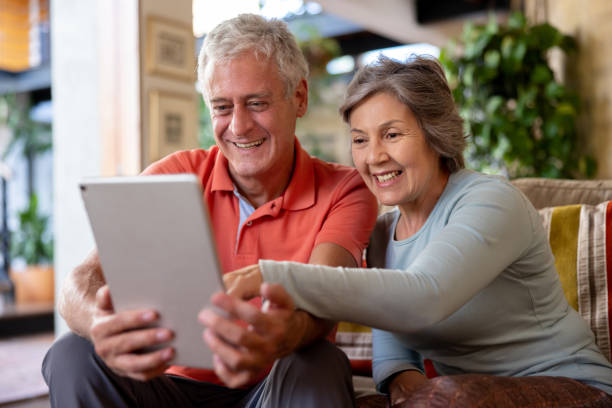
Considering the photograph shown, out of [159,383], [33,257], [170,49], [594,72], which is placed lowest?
[33,257]

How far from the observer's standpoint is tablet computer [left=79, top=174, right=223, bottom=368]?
35.7 inches

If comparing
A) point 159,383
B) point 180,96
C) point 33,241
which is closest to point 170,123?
point 180,96

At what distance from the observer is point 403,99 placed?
137 centimetres

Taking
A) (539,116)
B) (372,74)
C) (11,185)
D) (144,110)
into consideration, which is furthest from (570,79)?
(11,185)

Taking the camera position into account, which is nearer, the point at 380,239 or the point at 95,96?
the point at 380,239

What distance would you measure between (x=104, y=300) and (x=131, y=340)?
0.34ft

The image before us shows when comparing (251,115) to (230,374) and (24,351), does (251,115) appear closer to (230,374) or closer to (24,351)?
(230,374)

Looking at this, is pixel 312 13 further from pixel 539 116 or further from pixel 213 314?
pixel 213 314

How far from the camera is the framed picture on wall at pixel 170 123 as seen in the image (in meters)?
3.48

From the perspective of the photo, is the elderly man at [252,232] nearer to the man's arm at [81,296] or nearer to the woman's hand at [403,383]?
the man's arm at [81,296]

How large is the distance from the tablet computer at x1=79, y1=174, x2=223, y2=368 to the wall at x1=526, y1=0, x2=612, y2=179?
312 cm

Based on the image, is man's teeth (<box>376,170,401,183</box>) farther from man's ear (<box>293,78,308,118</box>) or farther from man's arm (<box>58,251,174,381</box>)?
man's arm (<box>58,251,174,381</box>)

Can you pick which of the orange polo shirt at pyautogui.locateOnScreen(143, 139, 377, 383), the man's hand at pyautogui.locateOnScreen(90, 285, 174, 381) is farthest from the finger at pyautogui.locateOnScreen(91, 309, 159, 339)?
the orange polo shirt at pyautogui.locateOnScreen(143, 139, 377, 383)

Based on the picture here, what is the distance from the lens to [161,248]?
37.4 inches
